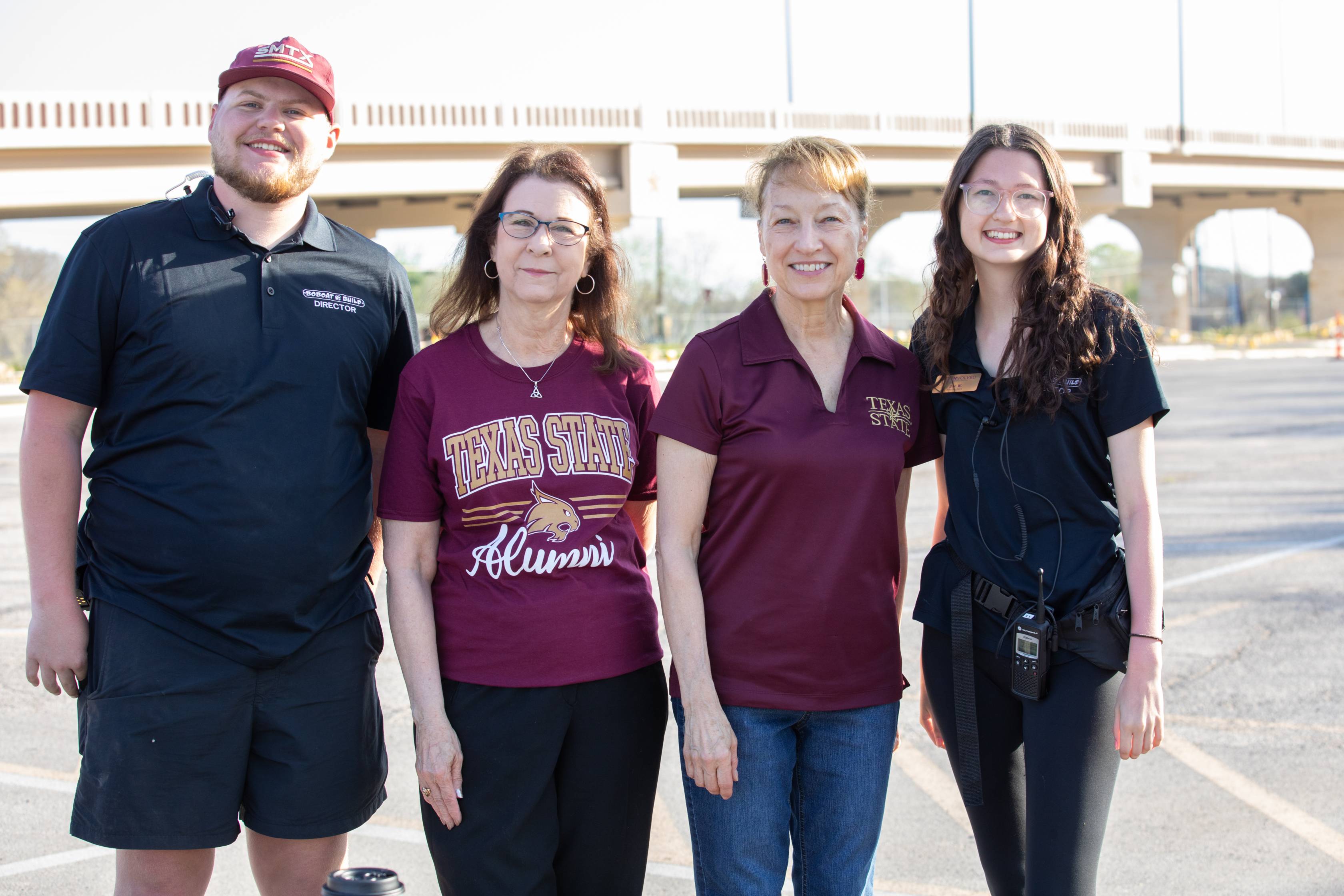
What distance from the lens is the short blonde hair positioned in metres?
2.60

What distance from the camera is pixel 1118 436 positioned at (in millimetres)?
2588

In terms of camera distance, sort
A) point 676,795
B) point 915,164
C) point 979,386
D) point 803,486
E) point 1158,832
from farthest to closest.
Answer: point 915,164
point 676,795
point 1158,832
point 979,386
point 803,486

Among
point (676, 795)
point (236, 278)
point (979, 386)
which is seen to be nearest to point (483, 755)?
point (236, 278)

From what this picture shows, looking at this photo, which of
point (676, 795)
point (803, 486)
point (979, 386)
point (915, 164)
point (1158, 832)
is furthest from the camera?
point (915, 164)

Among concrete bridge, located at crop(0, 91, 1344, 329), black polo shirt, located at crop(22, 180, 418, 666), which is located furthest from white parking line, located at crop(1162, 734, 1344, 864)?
concrete bridge, located at crop(0, 91, 1344, 329)

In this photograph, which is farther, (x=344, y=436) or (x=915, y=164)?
(x=915, y=164)

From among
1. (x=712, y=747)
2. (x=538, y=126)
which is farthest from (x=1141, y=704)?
(x=538, y=126)

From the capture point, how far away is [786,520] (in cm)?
252

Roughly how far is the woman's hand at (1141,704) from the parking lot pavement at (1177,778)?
132cm

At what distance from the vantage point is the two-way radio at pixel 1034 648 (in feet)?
8.38

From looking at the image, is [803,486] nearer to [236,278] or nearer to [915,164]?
[236,278]

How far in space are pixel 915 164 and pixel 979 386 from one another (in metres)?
42.1

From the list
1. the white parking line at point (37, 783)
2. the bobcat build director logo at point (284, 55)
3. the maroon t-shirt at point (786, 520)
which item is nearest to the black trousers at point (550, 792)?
the maroon t-shirt at point (786, 520)

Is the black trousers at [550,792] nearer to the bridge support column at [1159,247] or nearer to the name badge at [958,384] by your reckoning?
the name badge at [958,384]
